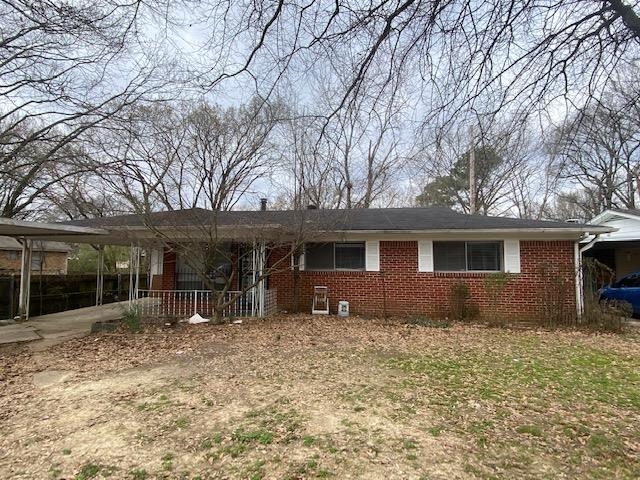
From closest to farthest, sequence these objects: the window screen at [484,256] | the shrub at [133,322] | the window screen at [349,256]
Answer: the shrub at [133,322]
the window screen at [484,256]
the window screen at [349,256]

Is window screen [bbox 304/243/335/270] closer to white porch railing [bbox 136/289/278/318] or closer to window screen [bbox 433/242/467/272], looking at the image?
white porch railing [bbox 136/289/278/318]

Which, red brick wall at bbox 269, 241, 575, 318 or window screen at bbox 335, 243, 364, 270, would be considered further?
window screen at bbox 335, 243, 364, 270

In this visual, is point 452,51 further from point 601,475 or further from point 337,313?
point 337,313

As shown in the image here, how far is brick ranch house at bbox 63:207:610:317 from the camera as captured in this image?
383 inches

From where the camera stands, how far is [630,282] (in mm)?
11766

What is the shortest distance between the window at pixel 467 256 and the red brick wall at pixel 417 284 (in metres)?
0.25

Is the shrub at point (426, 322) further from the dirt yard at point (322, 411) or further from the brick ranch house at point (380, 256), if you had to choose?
the dirt yard at point (322, 411)

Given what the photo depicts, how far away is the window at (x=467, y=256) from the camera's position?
10.8 metres

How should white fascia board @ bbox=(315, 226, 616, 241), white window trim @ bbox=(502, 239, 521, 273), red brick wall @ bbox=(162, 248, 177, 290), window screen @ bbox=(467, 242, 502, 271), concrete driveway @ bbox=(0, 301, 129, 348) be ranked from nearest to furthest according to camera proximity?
concrete driveway @ bbox=(0, 301, 129, 348) < white fascia board @ bbox=(315, 226, 616, 241) < white window trim @ bbox=(502, 239, 521, 273) < window screen @ bbox=(467, 242, 502, 271) < red brick wall @ bbox=(162, 248, 177, 290)

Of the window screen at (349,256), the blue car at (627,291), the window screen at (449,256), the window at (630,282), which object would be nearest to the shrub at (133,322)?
the window screen at (349,256)

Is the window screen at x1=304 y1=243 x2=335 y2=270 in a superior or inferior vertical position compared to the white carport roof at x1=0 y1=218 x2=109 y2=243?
inferior

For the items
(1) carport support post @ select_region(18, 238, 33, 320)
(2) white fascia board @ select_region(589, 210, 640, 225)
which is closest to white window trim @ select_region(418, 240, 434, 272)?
(2) white fascia board @ select_region(589, 210, 640, 225)

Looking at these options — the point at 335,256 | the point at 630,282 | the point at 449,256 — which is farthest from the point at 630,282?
the point at 335,256

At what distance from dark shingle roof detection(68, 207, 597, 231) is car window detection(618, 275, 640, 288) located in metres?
3.33
